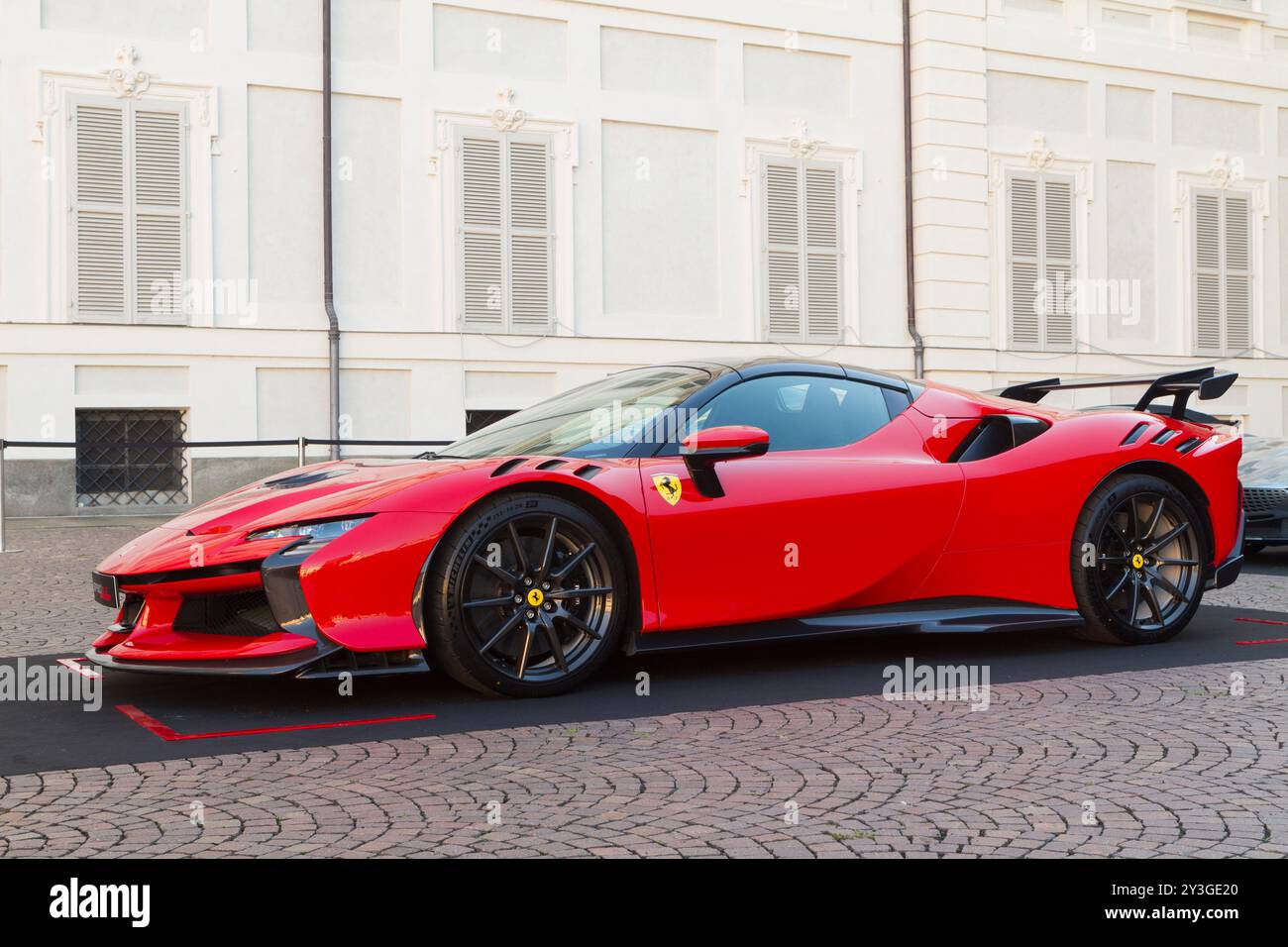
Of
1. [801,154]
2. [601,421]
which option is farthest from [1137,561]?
[801,154]

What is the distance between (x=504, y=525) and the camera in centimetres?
493

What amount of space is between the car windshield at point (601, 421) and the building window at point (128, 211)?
1203 centimetres

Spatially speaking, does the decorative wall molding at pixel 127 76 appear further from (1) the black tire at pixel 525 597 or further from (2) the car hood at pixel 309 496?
(1) the black tire at pixel 525 597

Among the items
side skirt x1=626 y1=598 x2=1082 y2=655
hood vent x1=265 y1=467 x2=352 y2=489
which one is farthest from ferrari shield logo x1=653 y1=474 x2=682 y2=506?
hood vent x1=265 y1=467 x2=352 y2=489

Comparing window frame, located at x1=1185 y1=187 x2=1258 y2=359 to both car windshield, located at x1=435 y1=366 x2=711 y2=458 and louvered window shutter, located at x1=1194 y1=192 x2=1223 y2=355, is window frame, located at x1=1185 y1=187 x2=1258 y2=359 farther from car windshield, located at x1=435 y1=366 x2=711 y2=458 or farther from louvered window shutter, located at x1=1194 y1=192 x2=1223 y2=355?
car windshield, located at x1=435 y1=366 x2=711 y2=458

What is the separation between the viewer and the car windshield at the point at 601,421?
5391 millimetres

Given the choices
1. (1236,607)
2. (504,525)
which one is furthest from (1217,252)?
(504,525)

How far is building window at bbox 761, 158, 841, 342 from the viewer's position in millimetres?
20203

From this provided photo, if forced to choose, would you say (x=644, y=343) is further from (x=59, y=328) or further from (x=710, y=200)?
(x=59, y=328)

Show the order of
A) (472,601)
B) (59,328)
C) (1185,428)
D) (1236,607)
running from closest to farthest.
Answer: (472,601)
(1185,428)
(1236,607)
(59,328)

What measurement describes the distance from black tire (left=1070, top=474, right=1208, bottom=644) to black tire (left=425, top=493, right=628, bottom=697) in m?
2.17

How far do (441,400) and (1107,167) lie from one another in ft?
37.3

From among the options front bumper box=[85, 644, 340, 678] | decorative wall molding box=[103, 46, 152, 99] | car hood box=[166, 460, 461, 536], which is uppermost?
decorative wall molding box=[103, 46, 152, 99]
